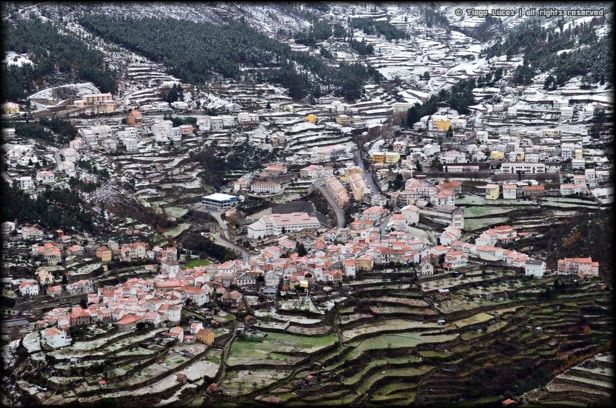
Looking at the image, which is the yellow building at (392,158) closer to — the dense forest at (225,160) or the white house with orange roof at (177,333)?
the dense forest at (225,160)

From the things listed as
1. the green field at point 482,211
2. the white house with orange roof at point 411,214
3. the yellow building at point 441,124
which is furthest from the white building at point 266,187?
the yellow building at point 441,124

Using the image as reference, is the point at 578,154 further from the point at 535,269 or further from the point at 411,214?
the point at 535,269

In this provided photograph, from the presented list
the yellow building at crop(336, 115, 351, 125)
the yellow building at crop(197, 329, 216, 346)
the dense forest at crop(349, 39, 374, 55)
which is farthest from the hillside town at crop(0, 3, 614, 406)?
the dense forest at crop(349, 39, 374, 55)

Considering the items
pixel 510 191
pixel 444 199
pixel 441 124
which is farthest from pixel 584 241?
pixel 441 124

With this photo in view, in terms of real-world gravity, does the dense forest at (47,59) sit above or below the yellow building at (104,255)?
above

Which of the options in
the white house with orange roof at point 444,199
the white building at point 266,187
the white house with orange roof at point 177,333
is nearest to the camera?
the white house with orange roof at point 177,333
